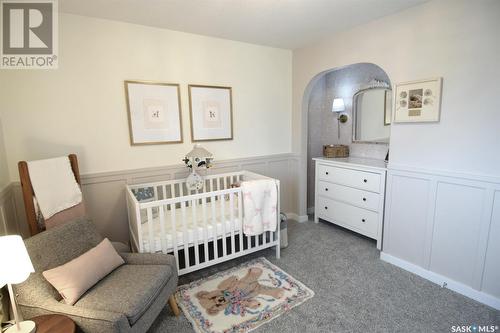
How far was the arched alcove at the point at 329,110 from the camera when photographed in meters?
3.44

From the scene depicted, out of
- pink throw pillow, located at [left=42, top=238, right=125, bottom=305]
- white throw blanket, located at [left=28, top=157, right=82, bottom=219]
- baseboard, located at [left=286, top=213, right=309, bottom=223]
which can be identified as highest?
white throw blanket, located at [left=28, top=157, right=82, bottom=219]

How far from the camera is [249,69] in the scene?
335cm

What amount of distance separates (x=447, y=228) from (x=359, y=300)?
1.01 metres

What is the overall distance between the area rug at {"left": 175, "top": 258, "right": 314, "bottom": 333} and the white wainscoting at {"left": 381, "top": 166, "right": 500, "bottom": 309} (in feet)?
3.80

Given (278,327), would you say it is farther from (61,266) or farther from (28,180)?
(28,180)

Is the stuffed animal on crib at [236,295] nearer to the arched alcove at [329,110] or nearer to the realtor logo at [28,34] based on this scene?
the arched alcove at [329,110]

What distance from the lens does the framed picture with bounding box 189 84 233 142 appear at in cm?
301

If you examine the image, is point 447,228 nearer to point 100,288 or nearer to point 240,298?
point 240,298

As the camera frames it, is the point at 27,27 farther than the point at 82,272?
Yes

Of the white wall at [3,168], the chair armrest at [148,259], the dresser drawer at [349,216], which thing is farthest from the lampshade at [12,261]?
the dresser drawer at [349,216]

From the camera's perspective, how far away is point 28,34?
7.09ft

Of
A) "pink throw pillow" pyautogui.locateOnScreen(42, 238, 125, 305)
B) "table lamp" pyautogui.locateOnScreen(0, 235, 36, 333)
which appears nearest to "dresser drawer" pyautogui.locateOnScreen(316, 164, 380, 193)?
"pink throw pillow" pyautogui.locateOnScreen(42, 238, 125, 305)

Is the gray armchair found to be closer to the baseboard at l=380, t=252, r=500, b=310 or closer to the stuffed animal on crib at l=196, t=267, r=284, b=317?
the stuffed animal on crib at l=196, t=267, r=284, b=317

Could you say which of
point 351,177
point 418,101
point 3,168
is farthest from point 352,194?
point 3,168
